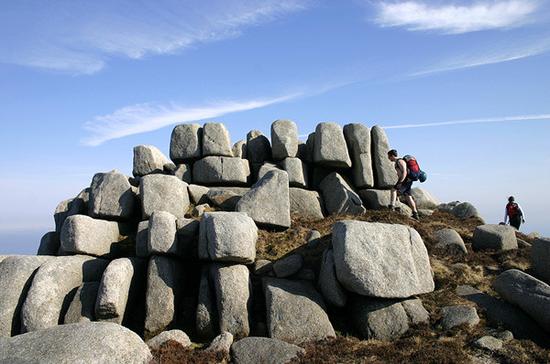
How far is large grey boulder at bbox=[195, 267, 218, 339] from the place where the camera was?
18125 mm

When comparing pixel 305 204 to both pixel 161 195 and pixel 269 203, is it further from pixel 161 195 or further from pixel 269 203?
pixel 161 195

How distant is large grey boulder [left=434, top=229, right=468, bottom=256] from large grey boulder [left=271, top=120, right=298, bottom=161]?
9.39 meters

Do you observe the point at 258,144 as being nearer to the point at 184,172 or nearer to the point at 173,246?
the point at 184,172

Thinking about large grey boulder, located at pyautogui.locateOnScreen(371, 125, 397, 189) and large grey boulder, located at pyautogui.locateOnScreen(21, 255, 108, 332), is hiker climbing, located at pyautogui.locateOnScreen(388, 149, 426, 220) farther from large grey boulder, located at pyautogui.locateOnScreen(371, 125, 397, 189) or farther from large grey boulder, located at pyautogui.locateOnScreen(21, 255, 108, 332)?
large grey boulder, located at pyautogui.locateOnScreen(21, 255, 108, 332)

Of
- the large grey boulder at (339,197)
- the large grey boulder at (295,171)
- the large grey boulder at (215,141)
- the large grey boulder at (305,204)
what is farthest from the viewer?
the large grey boulder at (215,141)

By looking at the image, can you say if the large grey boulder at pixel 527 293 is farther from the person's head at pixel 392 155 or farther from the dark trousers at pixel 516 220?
the dark trousers at pixel 516 220

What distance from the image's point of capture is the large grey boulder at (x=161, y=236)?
1959 cm

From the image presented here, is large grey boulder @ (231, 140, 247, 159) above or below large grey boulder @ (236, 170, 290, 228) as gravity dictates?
above

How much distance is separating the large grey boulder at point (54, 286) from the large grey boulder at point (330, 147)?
13395 millimetres

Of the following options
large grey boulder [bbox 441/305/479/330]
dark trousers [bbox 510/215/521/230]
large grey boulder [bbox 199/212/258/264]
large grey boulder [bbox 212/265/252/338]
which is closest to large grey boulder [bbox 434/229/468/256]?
large grey boulder [bbox 441/305/479/330]

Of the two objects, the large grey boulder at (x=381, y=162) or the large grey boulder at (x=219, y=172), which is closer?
the large grey boulder at (x=219, y=172)

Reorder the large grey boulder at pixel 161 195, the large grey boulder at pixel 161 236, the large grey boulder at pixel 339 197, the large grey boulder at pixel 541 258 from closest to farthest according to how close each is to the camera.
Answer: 1. the large grey boulder at pixel 161 236
2. the large grey boulder at pixel 541 258
3. the large grey boulder at pixel 161 195
4. the large grey boulder at pixel 339 197

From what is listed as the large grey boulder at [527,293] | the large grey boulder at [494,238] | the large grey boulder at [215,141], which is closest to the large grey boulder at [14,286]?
the large grey boulder at [215,141]

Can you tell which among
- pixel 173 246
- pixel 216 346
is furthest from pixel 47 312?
Result: pixel 216 346
